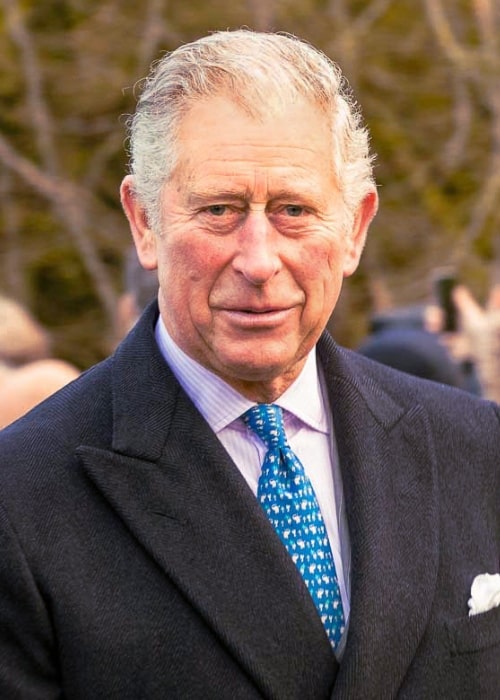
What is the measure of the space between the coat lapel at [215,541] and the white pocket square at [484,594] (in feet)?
1.00

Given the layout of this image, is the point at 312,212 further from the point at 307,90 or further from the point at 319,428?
the point at 319,428

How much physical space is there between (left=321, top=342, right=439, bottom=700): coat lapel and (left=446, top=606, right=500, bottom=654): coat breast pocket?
0.21 feet

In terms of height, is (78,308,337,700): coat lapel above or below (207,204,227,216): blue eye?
below

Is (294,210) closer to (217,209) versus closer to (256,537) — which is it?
(217,209)

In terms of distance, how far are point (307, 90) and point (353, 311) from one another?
10042 mm

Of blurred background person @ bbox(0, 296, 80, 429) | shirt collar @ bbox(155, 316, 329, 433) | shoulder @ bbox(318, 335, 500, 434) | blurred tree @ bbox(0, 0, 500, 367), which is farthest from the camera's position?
blurred tree @ bbox(0, 0, 500, 367)

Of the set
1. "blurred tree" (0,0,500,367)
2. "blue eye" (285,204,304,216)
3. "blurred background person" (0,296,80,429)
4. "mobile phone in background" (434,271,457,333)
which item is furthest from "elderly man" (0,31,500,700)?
"blurred tree" (0,0,500,367)

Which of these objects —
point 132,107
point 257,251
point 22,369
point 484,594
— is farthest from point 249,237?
point 132,107

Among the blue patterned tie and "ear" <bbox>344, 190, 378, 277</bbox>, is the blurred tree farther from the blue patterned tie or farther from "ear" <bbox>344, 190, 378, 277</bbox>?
the blue patterned tie

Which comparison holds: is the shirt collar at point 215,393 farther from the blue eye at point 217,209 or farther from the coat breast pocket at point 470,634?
the coat breast pocket at point 470,634

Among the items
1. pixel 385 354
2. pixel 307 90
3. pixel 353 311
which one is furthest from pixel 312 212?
pixel 353 311

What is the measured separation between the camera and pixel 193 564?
229cm

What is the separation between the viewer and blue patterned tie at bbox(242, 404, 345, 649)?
2.39 meters

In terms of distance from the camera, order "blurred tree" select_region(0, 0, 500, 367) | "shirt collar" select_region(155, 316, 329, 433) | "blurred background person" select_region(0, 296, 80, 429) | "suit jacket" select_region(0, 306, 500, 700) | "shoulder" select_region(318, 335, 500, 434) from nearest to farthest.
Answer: "suit jacket" select_region(0, 306, 500, 700), "shirt collar" select_region(155, 316, 329, 433), "shoulder" select_region(318, 335, 500, 434), "blurred background person" select_region(0, 296, 80, 429), "blurred tree" select_region(0, 0, 500, 367)
